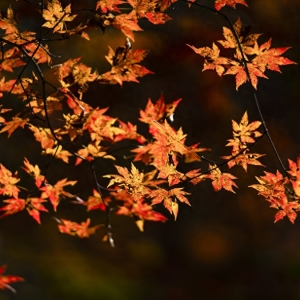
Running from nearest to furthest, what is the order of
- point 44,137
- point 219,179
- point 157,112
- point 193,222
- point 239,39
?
1. point 239,39
2. point 219,179
3. point 44,137
4. point 157,112
5. point 193,222

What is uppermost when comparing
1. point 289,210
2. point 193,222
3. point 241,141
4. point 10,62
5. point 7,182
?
point 10,62

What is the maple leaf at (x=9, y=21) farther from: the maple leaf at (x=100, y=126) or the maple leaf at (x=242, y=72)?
the maple leaf at (x=242, y=72)

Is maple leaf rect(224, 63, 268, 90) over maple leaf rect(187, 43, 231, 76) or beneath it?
beneath

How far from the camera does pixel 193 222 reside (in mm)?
2768

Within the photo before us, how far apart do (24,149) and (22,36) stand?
1.43 metres

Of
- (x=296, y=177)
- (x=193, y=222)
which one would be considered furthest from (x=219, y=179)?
(x=193, y=222)

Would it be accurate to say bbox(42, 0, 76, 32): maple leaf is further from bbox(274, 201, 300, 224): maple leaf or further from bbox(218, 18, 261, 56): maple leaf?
bbox(274, 201, 300, 224): maple leaf

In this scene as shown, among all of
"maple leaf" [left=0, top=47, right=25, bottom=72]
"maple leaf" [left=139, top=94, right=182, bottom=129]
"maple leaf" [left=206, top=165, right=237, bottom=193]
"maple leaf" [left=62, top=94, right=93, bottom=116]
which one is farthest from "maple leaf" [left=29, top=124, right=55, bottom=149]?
"maple leaf" [left=206, top=165, right=237, bottom=193]

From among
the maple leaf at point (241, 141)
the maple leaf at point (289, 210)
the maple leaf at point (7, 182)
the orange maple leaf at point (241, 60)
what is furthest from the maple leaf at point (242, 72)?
the maple leaf at point (7, 182)

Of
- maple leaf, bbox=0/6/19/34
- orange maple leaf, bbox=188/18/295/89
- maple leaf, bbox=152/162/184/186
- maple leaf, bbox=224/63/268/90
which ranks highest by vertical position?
maple leaf, bbox=0/6/19/34

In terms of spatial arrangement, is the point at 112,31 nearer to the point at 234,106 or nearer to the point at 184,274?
the point at 234,106

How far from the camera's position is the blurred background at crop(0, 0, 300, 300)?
273 centimetres

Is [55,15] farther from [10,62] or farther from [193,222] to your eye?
[193,222]

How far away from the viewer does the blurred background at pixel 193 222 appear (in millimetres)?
2729
